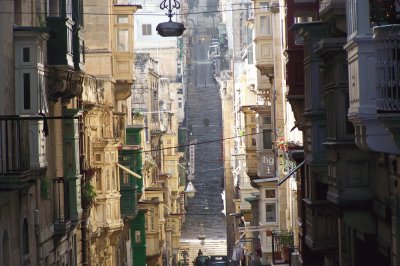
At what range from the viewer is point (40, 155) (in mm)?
20734

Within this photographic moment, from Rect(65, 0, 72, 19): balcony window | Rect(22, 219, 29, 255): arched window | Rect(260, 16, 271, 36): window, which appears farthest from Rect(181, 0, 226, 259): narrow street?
Rect(22, 219, 29, 255): arched window

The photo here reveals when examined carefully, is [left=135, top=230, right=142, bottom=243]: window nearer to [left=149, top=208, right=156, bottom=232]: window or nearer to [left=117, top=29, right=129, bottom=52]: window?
[left=149, top=208, right=156, bottom=232]: window

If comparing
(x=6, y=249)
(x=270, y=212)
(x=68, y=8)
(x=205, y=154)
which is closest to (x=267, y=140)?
(x=270, y=212)

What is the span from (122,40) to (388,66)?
3180 cm

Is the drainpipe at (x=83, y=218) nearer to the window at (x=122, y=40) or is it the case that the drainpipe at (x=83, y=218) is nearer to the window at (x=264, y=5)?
the window at (x=122, y=40)

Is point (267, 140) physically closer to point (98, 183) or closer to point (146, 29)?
point (98, 183)

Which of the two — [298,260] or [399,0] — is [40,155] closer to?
[399,0]

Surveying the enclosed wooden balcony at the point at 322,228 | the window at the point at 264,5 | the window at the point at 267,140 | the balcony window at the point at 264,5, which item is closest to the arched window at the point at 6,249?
the enclosed wooden balcony at the point at 322,228

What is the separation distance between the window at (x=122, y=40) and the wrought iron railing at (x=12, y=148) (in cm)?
2568

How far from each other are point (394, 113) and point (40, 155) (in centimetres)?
887

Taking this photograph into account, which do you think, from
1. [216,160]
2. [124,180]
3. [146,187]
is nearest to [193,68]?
[216,160]

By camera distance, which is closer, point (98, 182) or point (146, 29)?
point (98, 182)

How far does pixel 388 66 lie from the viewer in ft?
44.6

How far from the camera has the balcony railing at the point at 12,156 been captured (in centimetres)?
1675
